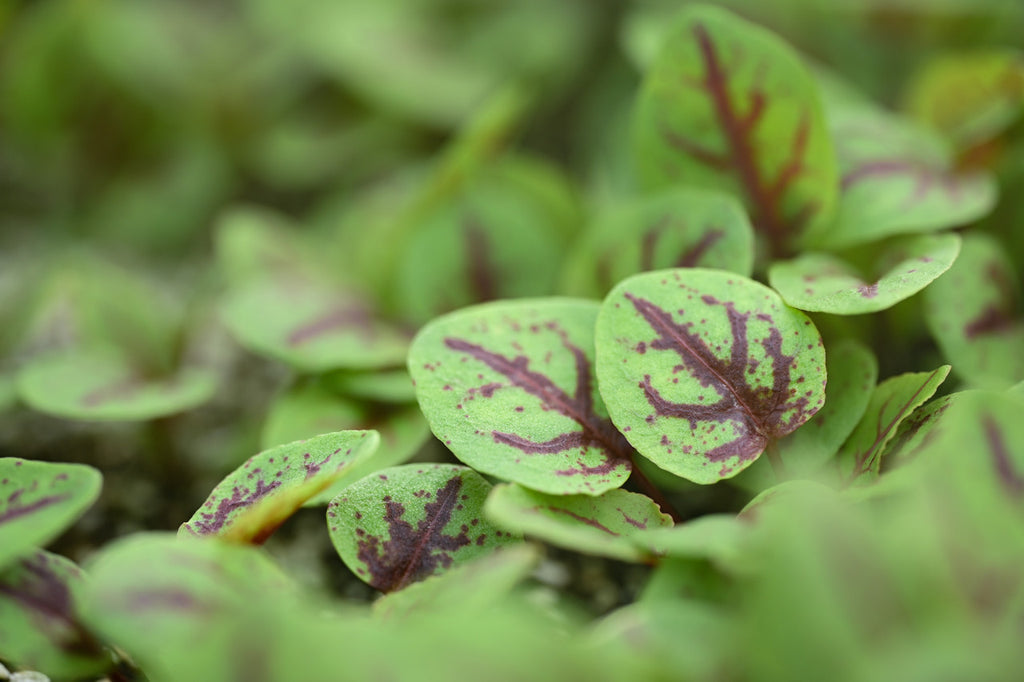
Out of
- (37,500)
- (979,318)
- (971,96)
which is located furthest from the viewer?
(971,96)

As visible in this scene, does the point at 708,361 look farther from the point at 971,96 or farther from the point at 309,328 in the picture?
the point at 971,96

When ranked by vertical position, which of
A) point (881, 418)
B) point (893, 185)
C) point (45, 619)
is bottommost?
point (45, 619)

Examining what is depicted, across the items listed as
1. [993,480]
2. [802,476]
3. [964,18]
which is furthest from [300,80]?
[993,480]

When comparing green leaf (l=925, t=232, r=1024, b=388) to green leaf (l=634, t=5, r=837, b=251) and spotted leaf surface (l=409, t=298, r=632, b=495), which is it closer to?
→ green leaf (l=634, t=5, r=837, b=251)

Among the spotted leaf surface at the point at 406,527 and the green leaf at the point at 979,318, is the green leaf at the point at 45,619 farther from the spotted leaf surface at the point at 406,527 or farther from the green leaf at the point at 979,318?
the green leaf at the point at 979,318

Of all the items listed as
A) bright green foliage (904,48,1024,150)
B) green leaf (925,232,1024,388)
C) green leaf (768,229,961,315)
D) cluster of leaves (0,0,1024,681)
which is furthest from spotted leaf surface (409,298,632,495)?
bright green foliage (904,48,1024,150)

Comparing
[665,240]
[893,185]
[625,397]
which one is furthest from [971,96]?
[625,397]
